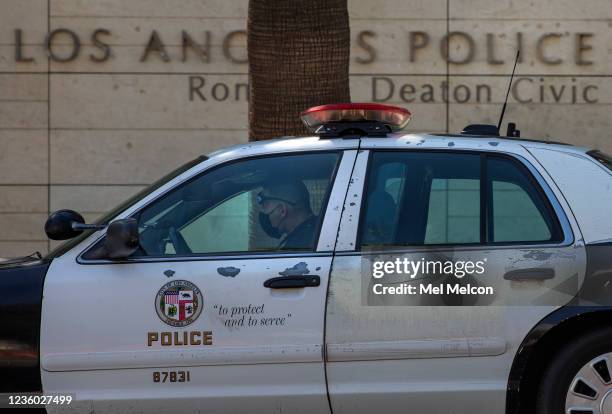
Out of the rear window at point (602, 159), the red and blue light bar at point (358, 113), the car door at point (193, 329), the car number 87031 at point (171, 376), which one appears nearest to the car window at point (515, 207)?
the rear window at point (602, 159)

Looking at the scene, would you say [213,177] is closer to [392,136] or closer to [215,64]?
[392,136]

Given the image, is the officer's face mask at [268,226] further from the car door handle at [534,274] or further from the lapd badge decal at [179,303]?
the car door handle at [534,274]

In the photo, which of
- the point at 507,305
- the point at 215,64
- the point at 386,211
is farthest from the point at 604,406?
the point at 215,64

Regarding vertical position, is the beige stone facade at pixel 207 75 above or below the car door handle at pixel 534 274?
above

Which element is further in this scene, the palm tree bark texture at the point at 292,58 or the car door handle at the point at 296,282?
the palm tree bark texture at the point at 292,58

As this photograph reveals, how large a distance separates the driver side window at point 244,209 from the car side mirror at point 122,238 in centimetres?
9

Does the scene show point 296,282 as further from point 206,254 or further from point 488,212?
point 488,212

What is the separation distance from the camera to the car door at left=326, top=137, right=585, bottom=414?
15.9ft

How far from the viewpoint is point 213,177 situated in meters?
5.23

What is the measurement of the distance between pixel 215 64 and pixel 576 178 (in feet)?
22.9

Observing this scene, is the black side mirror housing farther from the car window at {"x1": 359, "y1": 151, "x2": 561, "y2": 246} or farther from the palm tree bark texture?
the palm tree bark texture

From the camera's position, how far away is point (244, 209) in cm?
522

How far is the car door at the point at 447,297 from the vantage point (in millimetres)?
4848

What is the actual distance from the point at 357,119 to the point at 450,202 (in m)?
0.60
